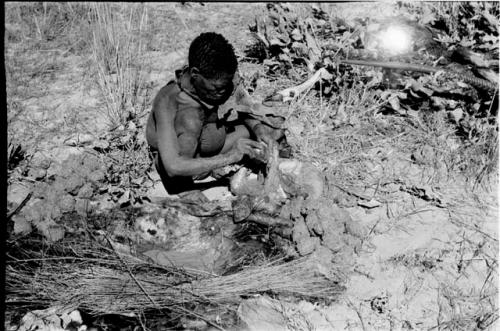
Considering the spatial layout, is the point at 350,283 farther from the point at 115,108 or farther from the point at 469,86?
the point at 115,108

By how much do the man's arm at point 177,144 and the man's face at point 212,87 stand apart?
0.14 m

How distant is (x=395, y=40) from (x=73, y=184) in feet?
9.29

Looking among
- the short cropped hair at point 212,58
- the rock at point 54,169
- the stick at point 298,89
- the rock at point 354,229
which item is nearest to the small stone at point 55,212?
the rock at point 54,169

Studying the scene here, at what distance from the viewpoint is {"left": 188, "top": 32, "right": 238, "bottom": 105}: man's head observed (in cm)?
268

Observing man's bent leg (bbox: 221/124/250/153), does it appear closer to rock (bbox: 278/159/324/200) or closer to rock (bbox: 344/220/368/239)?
rock (bbox: 278/159/324/200)

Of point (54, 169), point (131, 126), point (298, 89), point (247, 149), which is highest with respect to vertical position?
point (298, 89)

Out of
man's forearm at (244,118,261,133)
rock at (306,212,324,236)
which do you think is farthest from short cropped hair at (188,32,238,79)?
rock at (306,212,324,236)

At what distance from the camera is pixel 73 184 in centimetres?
310

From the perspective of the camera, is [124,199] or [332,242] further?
[124,199]

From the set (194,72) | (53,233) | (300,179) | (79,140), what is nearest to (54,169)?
(79,140)

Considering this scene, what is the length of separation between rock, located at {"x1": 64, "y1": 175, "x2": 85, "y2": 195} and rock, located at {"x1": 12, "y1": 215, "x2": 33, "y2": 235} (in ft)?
1.03

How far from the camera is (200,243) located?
292 centimetres

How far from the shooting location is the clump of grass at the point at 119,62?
12.7ft

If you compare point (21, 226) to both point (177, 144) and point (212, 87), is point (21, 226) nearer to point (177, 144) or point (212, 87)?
point (177, 144)
